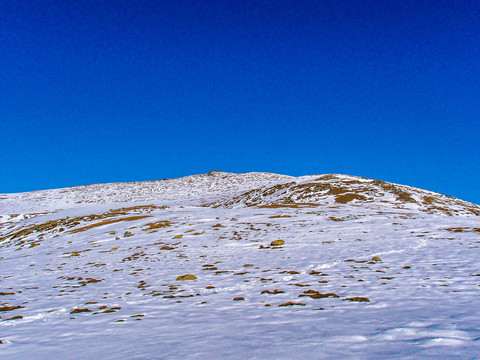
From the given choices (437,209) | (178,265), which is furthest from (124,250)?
(437,209)

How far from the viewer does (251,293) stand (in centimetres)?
1037

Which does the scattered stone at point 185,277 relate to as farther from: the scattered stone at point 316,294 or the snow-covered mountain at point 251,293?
the scattered stone at point 316,294

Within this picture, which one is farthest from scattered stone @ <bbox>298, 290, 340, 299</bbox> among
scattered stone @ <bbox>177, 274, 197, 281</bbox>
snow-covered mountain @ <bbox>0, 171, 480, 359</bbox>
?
scattered stone @ <bbox>177, 274, 197, 281</bbox>

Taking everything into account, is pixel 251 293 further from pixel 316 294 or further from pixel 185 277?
pixel 185 277

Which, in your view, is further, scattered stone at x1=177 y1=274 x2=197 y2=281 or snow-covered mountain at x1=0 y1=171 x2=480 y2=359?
scattered stone at x1=177 y1=274 x2=197 y2=281

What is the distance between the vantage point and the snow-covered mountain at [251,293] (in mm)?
5621

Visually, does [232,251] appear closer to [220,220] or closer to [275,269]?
[275,269]

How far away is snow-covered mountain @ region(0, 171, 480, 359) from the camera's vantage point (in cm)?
562

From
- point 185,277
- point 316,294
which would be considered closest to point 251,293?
point 316,294

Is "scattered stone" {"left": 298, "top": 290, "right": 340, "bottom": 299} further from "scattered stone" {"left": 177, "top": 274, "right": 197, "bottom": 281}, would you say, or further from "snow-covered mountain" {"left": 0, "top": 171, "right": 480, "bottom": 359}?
"scattered stone" {"left": 177, "top": 274, "right": 197, "bottom": 281}

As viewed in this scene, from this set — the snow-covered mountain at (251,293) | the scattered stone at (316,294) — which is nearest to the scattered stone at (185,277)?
the snow-covered mountain at (251,293)

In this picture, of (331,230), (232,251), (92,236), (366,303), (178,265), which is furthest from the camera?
(92,236)

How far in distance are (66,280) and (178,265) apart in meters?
5.01

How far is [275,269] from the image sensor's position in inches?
561
